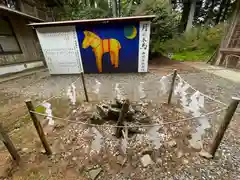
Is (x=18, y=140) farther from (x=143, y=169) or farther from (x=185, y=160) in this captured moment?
(x=185, y=160)

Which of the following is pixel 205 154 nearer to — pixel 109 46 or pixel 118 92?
pixel 118 92

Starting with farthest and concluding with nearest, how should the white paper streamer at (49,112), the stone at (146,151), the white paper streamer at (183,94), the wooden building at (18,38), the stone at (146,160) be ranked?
the wooden building at (18,38)
the white paper streamer at (183,94)
the white paper streamer at (49,112)
the stone at (146,151)
the stone at (146,160)

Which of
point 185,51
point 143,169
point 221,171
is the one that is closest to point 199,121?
point 221,171

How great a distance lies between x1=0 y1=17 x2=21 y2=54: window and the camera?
6.35m

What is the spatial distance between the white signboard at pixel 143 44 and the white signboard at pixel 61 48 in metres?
2.89

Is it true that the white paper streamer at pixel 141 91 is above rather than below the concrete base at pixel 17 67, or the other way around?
below

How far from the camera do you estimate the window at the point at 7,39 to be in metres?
6.35

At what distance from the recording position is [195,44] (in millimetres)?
9422

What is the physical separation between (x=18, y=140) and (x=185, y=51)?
36.5 feet

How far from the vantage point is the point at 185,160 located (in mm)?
1907

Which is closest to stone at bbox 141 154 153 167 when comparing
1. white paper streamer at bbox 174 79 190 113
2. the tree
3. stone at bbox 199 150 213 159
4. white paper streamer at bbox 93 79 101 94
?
stone at bbox 199 150 213 159

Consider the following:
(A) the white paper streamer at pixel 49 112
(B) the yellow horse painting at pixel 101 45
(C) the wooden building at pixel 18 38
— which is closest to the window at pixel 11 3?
(C) the wooden building at pixel 18 38

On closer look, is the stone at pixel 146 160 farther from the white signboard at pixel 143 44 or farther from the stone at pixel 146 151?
the white signboard at pixel 143 44

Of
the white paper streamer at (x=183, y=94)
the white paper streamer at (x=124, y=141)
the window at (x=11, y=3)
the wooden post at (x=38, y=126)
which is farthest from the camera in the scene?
the window at (x=11, y=3)
